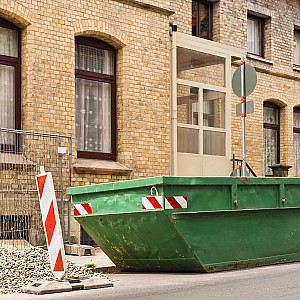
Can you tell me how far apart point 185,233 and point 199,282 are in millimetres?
866

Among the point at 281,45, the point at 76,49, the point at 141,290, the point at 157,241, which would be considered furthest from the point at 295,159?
the point at 141,290

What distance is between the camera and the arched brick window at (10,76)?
13.7 metres

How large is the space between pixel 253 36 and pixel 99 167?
8.15m

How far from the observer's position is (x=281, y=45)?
2141 centimetres

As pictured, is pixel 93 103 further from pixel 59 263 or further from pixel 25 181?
pixel 59 263

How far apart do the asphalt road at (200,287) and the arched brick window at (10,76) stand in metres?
4.85

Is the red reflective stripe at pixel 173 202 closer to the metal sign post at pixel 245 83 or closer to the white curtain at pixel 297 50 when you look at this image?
the metal sign post at pixel 245 83

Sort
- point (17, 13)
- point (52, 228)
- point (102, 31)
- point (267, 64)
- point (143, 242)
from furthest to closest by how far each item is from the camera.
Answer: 1. point (267, 64)
2. point (102, 31)
3. point (17, 13)
4. point (143, 242)
5. point (52, 228)

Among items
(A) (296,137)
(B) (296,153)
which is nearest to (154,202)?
(B) (296,153)

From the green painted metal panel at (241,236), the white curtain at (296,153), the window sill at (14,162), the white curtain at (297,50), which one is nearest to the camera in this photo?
the green painted metal panel at (241,236)

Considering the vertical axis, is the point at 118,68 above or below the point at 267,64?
below

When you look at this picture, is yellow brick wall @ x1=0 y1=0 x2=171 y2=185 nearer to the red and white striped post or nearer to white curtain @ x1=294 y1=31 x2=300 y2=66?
the red and white striped post

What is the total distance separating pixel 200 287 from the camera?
27.6 feet

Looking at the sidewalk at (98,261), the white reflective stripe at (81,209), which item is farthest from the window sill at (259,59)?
the white reflective stripe at (81,209)
